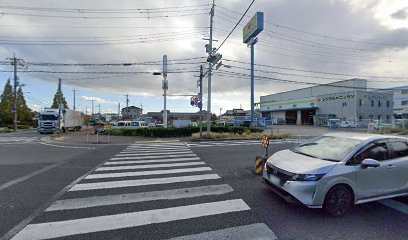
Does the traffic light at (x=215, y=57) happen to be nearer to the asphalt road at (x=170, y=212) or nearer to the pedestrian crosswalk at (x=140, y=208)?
the pedestrian crosswalk at (x=140, y=208)

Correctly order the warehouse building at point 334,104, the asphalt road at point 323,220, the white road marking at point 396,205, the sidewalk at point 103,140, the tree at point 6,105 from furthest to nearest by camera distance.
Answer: the tree at point 6,105, the warehouse building at point 334,104, the sidewalk at point 103,140, the white road marking at point 396,205, the asphalt road at point 323,220

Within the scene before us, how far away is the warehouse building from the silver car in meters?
30.3

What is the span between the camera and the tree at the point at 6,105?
43.6 meters

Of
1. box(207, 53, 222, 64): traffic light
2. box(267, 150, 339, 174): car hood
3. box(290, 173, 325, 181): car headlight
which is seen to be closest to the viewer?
box(290, 173, 325, 181): car headlight

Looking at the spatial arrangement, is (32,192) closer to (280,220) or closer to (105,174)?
(105,174)

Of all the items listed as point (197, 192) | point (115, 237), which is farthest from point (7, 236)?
point (197, 192)

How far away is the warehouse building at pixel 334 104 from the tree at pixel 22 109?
59933mm

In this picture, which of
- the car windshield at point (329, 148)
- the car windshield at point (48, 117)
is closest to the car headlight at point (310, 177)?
the car windshield at point (329, 148)

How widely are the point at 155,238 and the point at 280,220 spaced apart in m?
2.14

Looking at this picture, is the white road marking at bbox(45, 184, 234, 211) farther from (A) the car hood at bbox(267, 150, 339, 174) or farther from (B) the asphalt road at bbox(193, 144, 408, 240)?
(A) the car hood at bbox(267, 150, 339, 174)

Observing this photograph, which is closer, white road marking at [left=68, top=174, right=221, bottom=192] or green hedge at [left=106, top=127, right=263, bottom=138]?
white road marking at [left=68, top=174, right=221, bottom=192]

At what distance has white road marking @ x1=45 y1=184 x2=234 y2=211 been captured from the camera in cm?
443

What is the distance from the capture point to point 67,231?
337cm

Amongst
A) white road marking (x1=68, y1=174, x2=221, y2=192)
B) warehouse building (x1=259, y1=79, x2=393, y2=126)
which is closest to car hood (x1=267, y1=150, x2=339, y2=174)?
white road marking (x1=68, y1=174, x2=221, y2=192)
